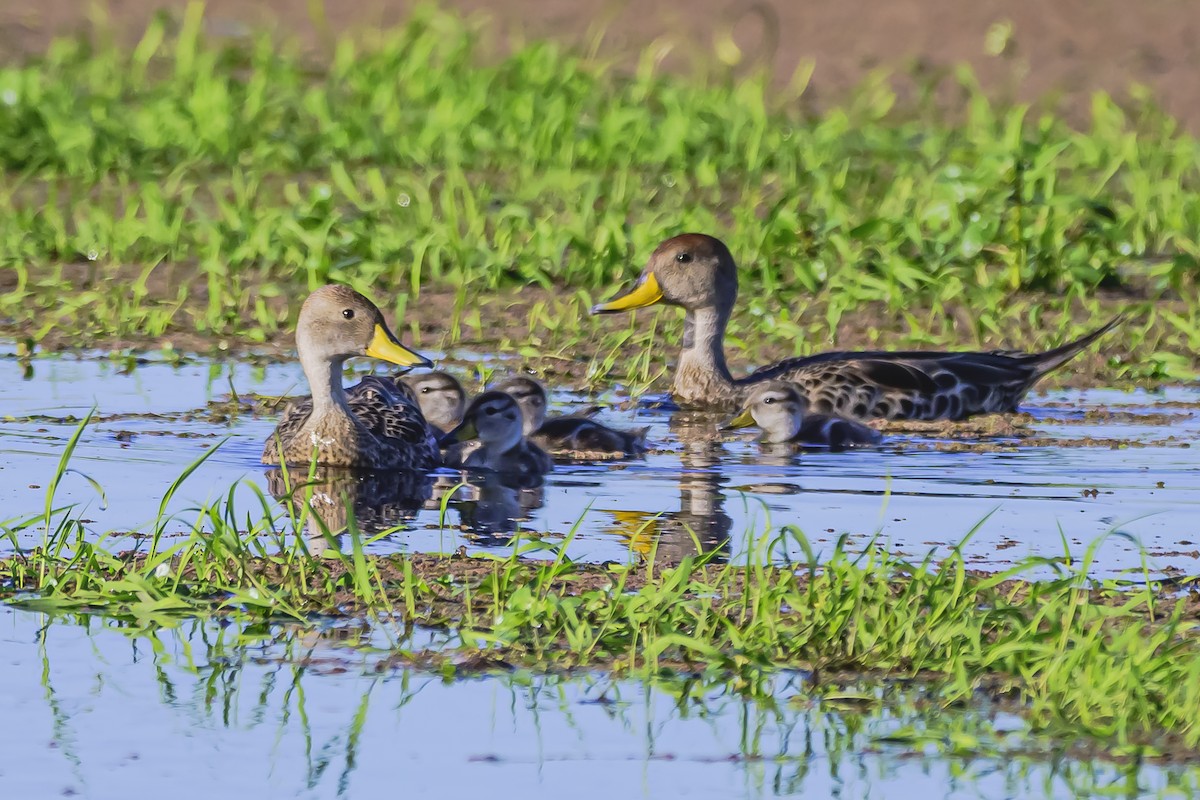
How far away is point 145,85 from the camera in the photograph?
53.0ft

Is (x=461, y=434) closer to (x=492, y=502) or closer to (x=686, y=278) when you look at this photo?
→ (x=492, y=502)

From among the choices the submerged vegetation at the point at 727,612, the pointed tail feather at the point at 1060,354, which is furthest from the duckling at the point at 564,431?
the submerged vegetation at the point at 727,612

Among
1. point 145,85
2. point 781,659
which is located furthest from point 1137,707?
point 145,85

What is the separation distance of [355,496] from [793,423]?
1937 mm

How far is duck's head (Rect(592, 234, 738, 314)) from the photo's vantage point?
36.0 feet

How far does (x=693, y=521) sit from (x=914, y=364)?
2739 millimetres

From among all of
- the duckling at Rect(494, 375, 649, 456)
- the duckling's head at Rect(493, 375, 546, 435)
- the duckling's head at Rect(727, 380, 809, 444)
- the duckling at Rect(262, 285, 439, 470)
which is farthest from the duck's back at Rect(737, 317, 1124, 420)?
the duckling at Rect(262, 285, 439, 470)

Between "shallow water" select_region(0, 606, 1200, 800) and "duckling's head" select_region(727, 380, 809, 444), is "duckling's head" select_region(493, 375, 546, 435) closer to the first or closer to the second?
"duckling's head" select_region(727, 380, 809, 444)

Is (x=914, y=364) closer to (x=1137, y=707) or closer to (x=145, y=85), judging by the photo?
(x=1137, y=707)

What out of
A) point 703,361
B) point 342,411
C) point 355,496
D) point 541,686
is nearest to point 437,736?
point 541,686

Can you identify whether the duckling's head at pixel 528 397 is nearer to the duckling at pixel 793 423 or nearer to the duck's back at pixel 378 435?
the duck's back at pixel 378 435

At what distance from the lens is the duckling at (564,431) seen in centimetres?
914

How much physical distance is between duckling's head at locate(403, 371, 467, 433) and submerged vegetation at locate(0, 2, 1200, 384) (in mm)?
890

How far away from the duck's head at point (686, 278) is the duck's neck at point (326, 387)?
1959 millimetres
